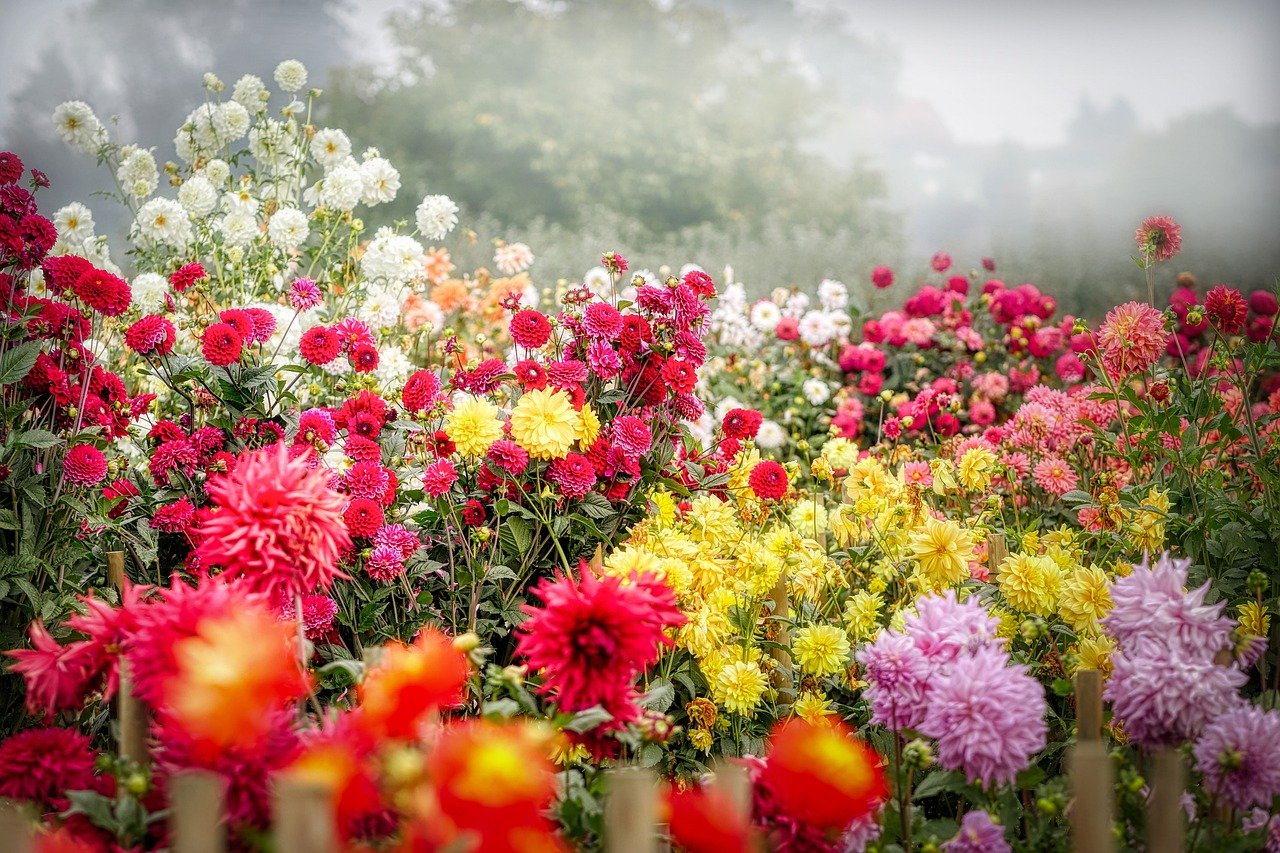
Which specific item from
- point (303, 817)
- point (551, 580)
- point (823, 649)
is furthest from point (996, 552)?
point (303, 817)

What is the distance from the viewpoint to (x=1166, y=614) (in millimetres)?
1122

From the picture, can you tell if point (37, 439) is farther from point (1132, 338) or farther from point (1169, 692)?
point (1132, 338)

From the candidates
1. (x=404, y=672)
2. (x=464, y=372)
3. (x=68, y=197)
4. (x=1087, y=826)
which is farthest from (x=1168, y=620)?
(x=68, y=197)

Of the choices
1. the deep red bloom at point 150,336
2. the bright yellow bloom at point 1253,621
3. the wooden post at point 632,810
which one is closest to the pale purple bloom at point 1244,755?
the bright yellow bloom at point 1253,621

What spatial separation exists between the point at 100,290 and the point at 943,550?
1.69 meters

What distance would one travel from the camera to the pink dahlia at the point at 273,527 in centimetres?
99

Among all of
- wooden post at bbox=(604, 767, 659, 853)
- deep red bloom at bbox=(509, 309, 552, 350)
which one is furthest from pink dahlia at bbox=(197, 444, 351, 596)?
deep red bloom at bbox=(509, 309, 552, 350)

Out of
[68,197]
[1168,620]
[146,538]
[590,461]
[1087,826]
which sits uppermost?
[68,197]

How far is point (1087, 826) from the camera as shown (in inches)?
32.3

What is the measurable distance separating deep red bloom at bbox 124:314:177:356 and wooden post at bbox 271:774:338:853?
1.26 m

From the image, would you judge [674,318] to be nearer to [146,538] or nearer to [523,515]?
[523,515]

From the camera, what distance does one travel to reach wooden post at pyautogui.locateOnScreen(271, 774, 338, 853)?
68 cm

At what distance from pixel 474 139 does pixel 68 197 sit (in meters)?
6.13

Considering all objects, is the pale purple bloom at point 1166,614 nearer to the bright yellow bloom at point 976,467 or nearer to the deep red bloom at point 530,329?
the bright yellow bloom at point 976,467
